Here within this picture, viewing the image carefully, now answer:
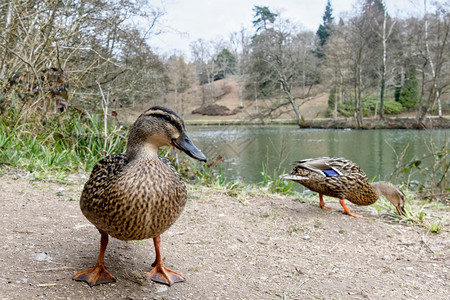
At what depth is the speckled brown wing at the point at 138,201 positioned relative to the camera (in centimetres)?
179

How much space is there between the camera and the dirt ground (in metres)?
2.11

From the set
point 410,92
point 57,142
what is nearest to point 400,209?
point 57,142

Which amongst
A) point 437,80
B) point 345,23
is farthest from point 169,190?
point 345,23

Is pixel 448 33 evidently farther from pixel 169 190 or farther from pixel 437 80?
pixel 169 190

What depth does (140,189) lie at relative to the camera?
180 centimetres

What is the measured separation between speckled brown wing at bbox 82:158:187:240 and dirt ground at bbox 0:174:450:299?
1.33ft

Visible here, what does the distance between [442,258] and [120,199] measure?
2611mm

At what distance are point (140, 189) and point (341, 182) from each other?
8.79ft

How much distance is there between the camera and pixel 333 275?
8.36ft

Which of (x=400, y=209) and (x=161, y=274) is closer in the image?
(x=161, y=274)

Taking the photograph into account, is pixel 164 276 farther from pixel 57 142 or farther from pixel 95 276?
pixel 57 142

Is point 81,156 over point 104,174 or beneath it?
beneath

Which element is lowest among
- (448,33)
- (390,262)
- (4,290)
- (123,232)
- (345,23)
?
(390,262)

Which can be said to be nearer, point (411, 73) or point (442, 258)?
point (442, 258)
